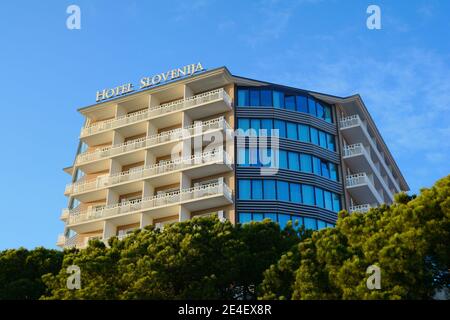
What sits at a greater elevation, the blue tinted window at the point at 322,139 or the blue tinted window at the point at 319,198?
the blue tinted window at the point at 322,139

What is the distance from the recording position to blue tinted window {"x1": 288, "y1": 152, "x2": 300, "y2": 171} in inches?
1775

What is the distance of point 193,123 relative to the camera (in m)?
49.2

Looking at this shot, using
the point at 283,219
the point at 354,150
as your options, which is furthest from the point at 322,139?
the point at 283,219

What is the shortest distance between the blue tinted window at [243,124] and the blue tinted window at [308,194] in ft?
23.2

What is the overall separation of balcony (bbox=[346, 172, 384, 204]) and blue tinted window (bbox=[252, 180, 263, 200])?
8462 mm

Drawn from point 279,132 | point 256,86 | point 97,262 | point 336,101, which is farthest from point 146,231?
point 336,101

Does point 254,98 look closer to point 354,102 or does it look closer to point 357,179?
point 354,102

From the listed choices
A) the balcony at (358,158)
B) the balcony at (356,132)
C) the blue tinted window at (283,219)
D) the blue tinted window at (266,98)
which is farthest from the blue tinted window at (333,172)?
the blue tinted window at (266,98)

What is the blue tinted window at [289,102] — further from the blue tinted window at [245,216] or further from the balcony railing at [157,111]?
the blue tinted window at [245,216]

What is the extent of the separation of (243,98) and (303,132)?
6160 millimetres

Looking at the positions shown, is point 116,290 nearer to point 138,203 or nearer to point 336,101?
point 138,203

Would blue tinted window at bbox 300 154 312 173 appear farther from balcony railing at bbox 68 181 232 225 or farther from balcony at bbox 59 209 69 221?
balcony at bbox 59 209 69 221

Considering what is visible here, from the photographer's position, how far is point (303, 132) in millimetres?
47250

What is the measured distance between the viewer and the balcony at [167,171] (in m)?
44.1
